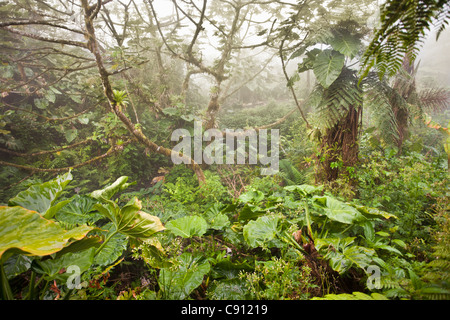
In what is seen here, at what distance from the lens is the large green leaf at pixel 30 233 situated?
678 millimetres

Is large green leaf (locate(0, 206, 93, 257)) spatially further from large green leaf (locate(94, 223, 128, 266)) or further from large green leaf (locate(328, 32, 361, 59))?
large green leaf (locate(328, 32, 361, 59))

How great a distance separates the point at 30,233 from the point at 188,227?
2.69ft

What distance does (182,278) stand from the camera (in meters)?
1.06

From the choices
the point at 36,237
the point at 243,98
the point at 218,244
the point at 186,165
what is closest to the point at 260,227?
the point at 218,244

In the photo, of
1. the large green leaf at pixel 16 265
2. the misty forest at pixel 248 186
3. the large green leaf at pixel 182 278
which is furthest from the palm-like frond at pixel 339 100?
the large green leaf at pixel 16 265

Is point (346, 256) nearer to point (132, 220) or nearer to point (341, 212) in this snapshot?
point (341, 212)

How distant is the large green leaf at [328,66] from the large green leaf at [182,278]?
2472 mm

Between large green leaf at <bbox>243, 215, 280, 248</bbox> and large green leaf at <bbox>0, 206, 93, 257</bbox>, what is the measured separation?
3.05ft

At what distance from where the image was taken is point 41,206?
114 centimetres

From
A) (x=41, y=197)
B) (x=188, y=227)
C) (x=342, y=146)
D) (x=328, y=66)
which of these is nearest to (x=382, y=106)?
(x=342, y=146)

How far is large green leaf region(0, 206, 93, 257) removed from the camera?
68 cm
